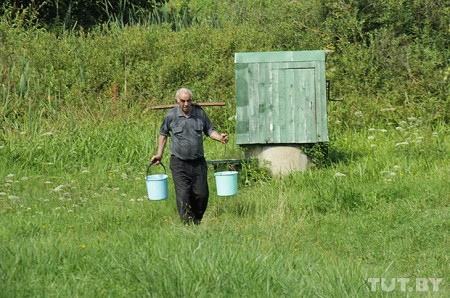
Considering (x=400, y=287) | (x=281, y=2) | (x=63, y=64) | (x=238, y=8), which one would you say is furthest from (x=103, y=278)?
(x=238, y=8)

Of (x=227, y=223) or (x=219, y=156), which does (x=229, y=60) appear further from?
(x=227, y=223)

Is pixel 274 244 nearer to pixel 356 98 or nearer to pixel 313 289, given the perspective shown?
pixel 313 289

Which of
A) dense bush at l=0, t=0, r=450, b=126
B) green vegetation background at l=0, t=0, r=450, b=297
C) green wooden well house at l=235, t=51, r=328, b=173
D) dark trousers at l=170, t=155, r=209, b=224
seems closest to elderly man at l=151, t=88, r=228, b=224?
dark trousers at l=170, t=155, r=209, b=224

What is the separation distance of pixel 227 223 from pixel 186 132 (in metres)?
1.12

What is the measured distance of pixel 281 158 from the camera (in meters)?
12.6

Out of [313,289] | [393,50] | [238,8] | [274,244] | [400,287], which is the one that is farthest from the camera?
[238,8]

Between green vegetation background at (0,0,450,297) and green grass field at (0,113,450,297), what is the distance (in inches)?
1.0

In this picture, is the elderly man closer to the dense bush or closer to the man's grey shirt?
the man's grey shirt

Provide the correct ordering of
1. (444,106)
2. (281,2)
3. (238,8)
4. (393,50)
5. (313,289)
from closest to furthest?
(313,289) < (444,106) < (393,50) < (281,2) < (238,8)

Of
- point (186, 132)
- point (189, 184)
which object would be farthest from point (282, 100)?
point (189, 184)

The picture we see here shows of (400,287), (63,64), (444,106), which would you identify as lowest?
(400,287)

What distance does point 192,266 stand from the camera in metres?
7.03

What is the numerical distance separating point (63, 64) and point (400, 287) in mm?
11194

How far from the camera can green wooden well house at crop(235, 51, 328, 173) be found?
1255 cm
